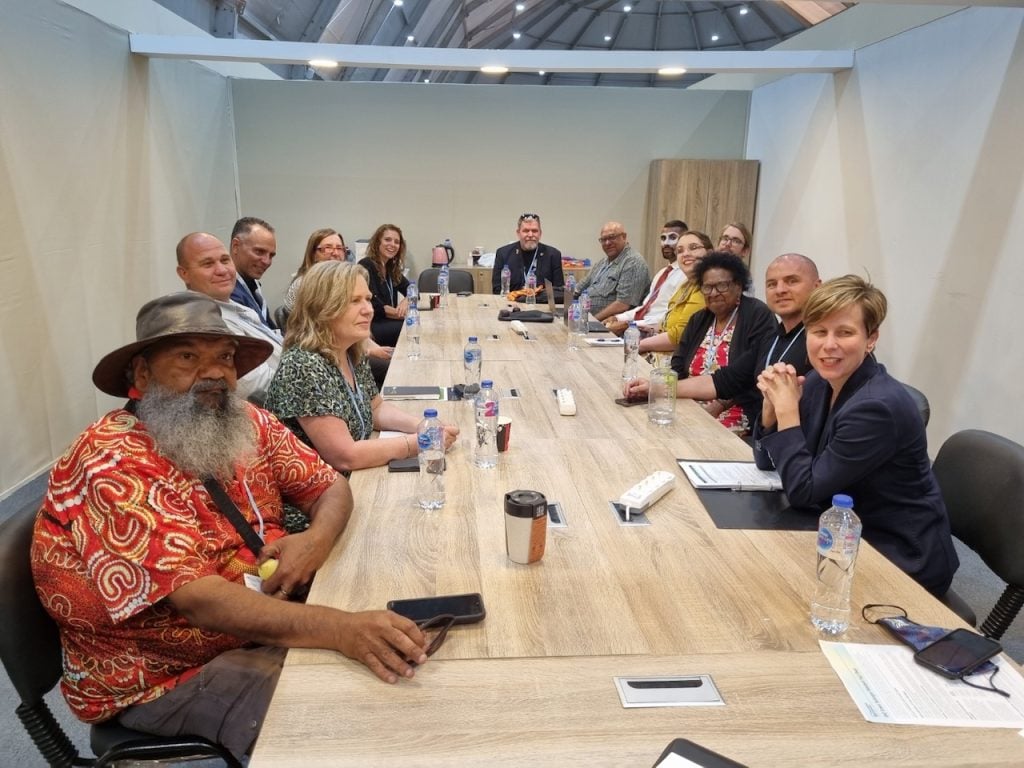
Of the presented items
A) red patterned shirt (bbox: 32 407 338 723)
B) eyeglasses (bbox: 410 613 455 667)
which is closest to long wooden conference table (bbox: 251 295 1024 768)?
eyeglasses (bbox: 410 613 455 667)

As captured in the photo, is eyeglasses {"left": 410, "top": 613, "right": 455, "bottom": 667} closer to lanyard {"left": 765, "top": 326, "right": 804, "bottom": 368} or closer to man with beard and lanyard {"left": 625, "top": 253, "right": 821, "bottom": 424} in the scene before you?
man with beard and lanyard {"left": 625, "top": 253, "right": 821, "bottom": 424}

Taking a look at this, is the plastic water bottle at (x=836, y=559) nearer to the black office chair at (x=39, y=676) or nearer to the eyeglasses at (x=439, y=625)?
the eyeglasses at (x=439, y=625)

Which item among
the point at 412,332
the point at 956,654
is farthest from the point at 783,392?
the point at 412,332

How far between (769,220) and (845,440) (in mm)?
6025

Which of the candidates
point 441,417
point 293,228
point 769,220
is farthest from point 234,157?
point 441,417

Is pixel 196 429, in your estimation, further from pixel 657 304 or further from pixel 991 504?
pixel 657 304

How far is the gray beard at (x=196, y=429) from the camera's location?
1527 mm

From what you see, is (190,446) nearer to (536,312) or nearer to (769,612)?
(769,612)

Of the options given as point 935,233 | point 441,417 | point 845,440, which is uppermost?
point 935,233

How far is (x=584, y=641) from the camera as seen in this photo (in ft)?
4.32

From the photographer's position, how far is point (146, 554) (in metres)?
1.36

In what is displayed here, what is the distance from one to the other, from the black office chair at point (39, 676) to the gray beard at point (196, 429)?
0.34m

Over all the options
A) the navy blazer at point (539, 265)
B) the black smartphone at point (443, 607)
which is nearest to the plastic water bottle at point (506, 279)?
the navy blazer at point (539, 265)

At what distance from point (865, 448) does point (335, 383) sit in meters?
1.58
